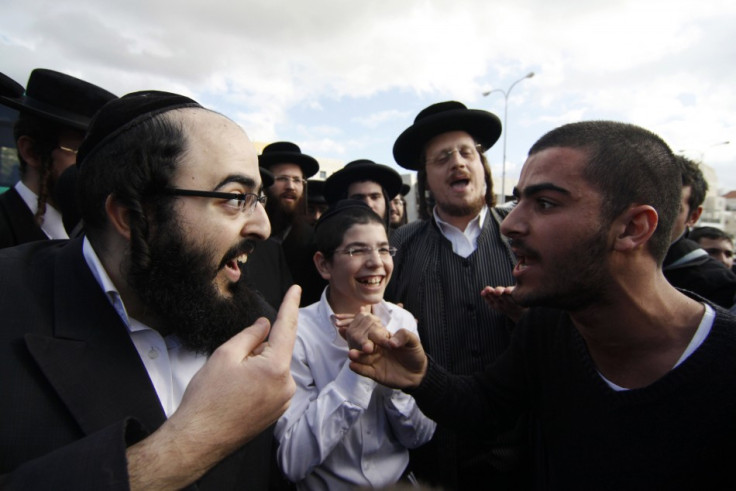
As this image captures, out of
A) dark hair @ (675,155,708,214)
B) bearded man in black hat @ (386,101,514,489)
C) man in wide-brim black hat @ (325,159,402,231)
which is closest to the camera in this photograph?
bearded man in black hat @ (386,101,514,489)

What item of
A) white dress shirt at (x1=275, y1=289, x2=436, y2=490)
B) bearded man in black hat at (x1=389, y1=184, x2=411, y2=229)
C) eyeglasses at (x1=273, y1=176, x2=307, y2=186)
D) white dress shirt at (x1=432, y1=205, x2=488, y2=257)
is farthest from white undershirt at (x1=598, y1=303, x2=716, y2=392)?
bearded man in black hat at (x1=389, y1=184, x2=411, y2=229)

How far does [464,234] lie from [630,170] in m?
1.41

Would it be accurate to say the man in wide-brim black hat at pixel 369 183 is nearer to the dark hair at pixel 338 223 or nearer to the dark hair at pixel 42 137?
the dark hair at pixel 338 223

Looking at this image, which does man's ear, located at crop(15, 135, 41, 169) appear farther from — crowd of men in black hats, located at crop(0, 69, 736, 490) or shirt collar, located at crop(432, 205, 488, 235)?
shirt collar, located at crop(432, 205, 488, 235)

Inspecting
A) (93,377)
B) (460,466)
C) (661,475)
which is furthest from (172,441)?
(460,466)

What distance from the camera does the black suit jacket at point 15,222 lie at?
2.51 metres

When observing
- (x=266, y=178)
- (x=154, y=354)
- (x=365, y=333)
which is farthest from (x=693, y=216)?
(x=154, y=354)

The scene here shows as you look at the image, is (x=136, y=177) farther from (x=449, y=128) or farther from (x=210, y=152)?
(x=449, y=128)

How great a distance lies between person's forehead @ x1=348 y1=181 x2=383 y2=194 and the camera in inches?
171

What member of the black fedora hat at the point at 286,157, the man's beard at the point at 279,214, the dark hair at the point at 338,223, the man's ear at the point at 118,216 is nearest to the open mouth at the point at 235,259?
the man's ear at the point at 118,216

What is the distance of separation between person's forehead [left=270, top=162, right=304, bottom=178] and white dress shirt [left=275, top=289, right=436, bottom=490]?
277 centimetres

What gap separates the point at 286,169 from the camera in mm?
4918

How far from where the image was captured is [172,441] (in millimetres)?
1073

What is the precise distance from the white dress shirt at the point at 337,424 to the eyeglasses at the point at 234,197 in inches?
35.6
